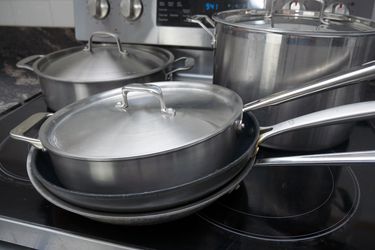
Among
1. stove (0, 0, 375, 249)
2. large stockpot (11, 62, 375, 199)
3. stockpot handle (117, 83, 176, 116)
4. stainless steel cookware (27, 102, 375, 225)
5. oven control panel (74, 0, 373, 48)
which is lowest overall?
stove (0, 0, 375, 249)

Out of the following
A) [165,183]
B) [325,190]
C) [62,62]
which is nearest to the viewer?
[165,183]

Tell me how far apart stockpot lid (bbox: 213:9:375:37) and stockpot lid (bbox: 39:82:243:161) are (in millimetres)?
136

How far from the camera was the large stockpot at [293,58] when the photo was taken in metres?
A: 0.47

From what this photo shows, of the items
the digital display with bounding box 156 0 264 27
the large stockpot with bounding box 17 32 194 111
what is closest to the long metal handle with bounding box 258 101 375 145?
the large stockpot with bounding box 17 32 194 111

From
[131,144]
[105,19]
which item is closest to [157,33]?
[105,19]

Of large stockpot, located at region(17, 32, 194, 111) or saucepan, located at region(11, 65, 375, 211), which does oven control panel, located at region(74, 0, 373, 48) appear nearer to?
large stockpot, located at region(17, 32, 194, 111)

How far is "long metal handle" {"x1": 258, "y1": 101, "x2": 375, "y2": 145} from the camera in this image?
0.38 meters

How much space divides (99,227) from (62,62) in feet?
1.36

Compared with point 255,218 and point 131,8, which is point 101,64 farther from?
point 255,218

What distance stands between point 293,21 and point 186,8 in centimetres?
27

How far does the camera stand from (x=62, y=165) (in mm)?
361

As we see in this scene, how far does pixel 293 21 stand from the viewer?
58cm

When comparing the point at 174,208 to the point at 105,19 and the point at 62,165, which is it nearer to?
the point at 62,165

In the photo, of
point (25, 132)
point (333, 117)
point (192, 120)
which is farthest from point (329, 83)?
point (25, 132)
